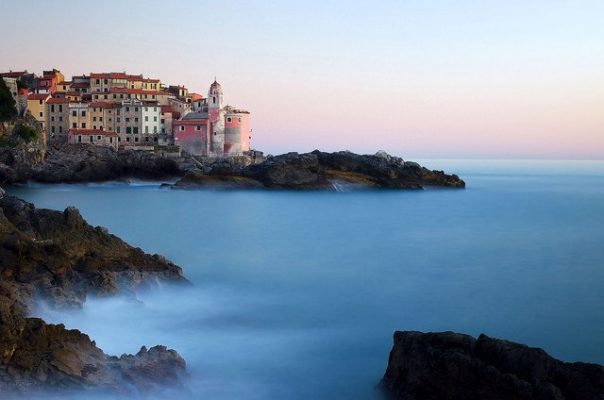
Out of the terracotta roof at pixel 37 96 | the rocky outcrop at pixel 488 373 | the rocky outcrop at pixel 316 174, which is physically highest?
the terracotta roof at pixel 37 96

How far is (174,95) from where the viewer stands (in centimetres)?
6506

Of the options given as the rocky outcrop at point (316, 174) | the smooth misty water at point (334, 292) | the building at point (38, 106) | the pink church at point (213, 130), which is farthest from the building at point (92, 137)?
the smooth misty water at point (334, 292)

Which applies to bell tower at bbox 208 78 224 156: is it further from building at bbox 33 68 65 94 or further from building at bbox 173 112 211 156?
building at bbox 33 68 65 94

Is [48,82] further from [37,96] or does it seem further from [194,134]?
[194,134]

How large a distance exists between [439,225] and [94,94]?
42577mm

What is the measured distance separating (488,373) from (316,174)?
40.6m

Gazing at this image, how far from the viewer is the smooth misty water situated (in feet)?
28.4

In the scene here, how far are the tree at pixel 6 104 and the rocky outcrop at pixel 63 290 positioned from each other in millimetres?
37461

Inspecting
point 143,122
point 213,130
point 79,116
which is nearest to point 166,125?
point 143,122

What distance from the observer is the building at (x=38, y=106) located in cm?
5497

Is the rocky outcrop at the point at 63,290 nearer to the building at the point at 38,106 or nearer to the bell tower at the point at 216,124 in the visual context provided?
the bell tower at the point at 216,124

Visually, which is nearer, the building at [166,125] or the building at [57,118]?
the building at [57,118]

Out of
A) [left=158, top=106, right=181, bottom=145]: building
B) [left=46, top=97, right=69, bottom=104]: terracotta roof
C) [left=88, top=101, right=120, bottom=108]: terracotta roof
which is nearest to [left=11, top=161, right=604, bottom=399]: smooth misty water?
[left=158, top=106, right=181, bottom=145]: building

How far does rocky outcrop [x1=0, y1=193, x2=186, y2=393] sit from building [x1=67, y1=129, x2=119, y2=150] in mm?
44540
